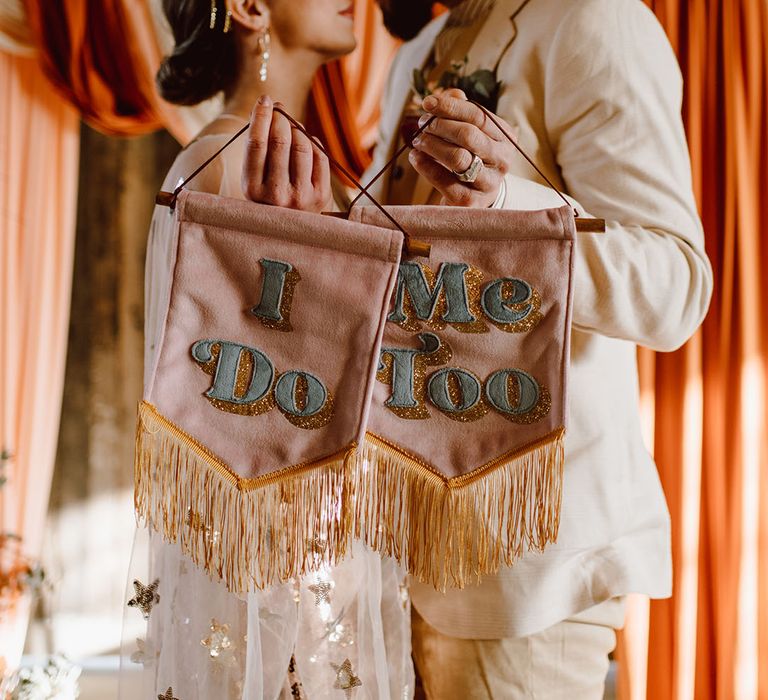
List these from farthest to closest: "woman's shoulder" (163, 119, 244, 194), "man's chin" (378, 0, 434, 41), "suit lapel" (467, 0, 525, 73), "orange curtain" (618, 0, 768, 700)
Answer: "orange curtain" (618, 0, 768, 700) < "man's chin" (378, 0, 434, 41) < "suit lapel" (467, 0, 525, 73) < "woman's shoulder" (163, 119, 244, 194)

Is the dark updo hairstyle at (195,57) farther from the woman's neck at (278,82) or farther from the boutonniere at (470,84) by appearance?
the boutonniere at (470,84)

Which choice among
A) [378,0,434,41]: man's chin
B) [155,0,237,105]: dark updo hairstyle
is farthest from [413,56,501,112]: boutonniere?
[378,0,434,41]: man's chin

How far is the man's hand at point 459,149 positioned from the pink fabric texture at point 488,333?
0.04m

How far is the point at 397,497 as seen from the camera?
2.66ft

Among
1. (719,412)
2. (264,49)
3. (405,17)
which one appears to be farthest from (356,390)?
(719,412)

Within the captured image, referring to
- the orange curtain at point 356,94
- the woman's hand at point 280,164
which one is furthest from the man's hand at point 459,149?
the orange curtain at point 356,94

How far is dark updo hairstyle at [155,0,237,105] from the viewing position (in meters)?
1.25

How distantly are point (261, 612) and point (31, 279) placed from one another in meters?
1.87

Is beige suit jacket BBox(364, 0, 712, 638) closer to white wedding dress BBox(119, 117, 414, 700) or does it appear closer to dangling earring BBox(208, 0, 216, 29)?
white wedding dress BBox(119, 117, 414, 700)

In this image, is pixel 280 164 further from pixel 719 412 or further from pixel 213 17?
pixel 719 412

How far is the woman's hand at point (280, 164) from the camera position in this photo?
784 millimetres

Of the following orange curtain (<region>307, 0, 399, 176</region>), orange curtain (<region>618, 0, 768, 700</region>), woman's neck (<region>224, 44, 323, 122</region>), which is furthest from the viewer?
orange curtain (<region>307, 0, 399, 176</region>)

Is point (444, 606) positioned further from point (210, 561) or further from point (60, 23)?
point (60, 23)

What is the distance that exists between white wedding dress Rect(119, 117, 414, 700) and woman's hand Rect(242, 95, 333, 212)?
159 mm
